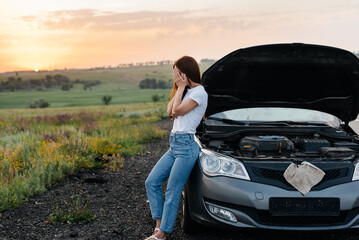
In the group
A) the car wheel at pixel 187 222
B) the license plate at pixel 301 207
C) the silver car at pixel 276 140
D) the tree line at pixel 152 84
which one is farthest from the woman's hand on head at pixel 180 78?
Result: the tree line at pixel 152 84

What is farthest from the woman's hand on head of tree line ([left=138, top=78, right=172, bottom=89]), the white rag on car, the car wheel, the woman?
tree line ([left=138, top=78, right=172, bottom=89])

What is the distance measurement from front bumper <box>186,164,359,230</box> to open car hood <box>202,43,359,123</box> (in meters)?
1.70

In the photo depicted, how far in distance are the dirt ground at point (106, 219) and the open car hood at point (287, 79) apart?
1.70 metres

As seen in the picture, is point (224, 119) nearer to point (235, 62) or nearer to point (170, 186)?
point (235, 62)

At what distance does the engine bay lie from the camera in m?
4.34

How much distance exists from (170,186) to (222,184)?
622 millimetres

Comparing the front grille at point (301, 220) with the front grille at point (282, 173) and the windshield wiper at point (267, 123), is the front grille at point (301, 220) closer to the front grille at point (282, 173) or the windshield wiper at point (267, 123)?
the front grille at point (282, 173)

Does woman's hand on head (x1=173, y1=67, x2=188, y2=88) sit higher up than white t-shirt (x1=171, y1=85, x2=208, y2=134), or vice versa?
woman's hand on head (x1=173, y1=67, x2=188, y2=88)

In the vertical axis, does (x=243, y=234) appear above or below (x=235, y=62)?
below

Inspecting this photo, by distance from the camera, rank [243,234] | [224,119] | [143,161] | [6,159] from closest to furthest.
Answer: [243,234], [224,119], [6,159], [143,161]

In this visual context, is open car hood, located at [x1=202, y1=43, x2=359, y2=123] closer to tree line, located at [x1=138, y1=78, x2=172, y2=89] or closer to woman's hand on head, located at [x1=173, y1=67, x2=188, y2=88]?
woman's hand on head, located at [x1=173, y1=67, x2=188, y2=88]

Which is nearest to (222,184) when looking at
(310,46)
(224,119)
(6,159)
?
(224,119)

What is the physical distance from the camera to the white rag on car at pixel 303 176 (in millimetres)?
3578

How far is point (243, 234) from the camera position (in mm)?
4402
